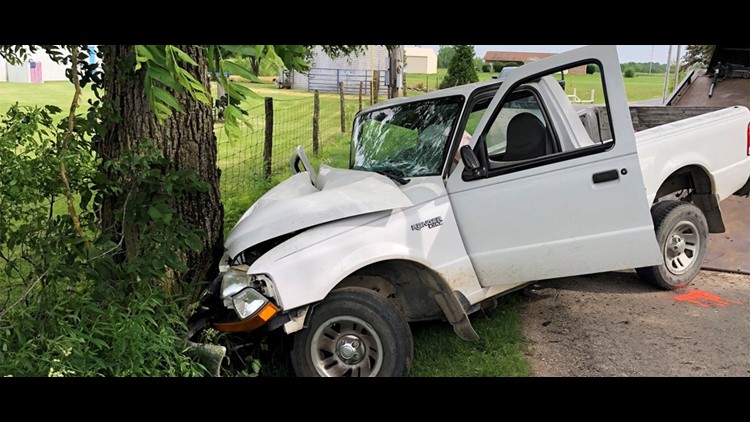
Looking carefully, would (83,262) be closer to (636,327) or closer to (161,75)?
(161,75)

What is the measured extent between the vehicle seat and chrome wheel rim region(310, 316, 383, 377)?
1.89 m

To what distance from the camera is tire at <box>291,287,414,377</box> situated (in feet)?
13.1

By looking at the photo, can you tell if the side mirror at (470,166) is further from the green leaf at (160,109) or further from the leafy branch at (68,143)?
the leafy branch at (68,143)

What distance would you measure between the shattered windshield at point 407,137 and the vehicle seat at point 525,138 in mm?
469

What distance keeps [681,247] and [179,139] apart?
4621 mm

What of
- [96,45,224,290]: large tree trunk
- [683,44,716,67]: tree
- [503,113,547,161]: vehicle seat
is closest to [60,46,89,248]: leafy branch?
[96,45,224,290]: large tree trunk

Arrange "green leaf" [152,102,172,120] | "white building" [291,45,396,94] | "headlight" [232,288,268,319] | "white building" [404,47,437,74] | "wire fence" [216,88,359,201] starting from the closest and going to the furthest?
"green leaf" [152,102,172,120]
"headlight" [232,288,268,319]
"wire fence" [216,88,359,201]
"white building" [291,45,396,94]
"white building" [404,47,437,74]

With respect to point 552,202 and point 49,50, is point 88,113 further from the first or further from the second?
point 552,202

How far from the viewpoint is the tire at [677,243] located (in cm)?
569

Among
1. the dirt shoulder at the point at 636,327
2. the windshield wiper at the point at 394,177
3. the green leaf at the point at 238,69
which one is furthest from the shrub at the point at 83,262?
the dirt shoulder at the point at 636,327

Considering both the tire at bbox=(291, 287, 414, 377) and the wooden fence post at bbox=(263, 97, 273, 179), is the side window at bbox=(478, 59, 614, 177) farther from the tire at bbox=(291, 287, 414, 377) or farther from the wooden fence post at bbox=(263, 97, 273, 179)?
the wooden fence post at bbox=(263, 97, 273, 179)

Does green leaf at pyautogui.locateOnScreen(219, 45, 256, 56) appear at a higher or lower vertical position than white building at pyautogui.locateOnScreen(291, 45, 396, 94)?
lower

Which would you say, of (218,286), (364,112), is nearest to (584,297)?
(364,112)

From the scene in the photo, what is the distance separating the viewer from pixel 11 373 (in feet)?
11.2
